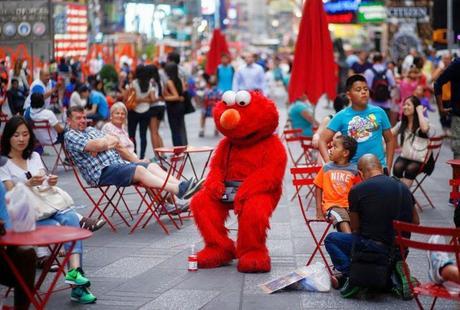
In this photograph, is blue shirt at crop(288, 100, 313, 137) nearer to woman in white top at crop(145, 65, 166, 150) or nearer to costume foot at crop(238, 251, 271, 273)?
woman in white top at crop(145, 65, 166, 150)

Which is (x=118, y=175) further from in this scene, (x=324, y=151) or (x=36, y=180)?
(x=36, y=180)

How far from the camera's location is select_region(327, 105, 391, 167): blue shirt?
917 cm

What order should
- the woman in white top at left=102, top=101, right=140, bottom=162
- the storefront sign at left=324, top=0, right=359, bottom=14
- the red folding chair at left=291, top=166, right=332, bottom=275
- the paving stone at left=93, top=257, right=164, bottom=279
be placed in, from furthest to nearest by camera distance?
the storefront sign at left=324, top=0, right=359, bottom=14, the woman in white top at left=102, top=101, right=140, bottom=162, the paving stone at left=93, top=257, right=164, bottom=279, the red folding chair at left=291, top=166, right=332, bottom=275

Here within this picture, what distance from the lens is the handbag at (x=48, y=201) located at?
762 centimetres

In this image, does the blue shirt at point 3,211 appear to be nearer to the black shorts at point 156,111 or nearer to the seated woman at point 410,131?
the seated woman at point 410,131

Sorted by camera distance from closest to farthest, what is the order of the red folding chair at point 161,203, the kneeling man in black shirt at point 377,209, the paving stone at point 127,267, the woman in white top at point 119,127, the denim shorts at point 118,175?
the kneeling man in black shirt at point 377,209
the paving stone at point 127,267
the denim shorts at point 118,175
the red folding chair at point 161,203
the woman in white top at point 119,127

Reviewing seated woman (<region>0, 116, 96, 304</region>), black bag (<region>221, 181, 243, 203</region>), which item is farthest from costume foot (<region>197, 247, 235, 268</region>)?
seated woman (<region>0, 116, 96, 304</region>)

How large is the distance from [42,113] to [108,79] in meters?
13.2

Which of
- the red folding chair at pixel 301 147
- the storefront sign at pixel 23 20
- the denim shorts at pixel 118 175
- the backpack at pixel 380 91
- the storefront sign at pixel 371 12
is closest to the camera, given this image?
the denim shorts at pixel 118 175

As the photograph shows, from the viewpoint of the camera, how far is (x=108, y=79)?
28.3 meters

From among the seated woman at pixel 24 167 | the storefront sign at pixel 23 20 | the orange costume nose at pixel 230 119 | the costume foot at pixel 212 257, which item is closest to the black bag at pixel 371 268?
the costume foot at pixel 212 257

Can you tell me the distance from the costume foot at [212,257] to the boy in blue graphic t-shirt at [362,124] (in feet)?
4.96

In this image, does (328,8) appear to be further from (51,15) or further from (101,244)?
(101,244)

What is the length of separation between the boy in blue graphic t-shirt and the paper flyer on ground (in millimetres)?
1709
